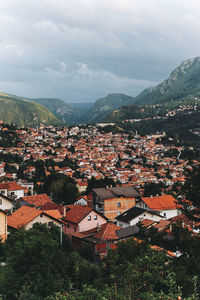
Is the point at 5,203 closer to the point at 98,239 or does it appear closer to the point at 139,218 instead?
the point at 98,239

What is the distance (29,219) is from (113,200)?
70.9 feet

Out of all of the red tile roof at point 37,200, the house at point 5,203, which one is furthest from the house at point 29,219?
the red tile roof at point 37,200

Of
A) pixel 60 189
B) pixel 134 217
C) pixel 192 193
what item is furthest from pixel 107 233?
pixel 60 189

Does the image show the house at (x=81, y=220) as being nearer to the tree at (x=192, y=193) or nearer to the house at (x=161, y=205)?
the house at (x=161, y=205)

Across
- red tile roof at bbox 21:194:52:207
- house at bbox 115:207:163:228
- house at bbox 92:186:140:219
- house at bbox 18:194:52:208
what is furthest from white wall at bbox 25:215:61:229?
house at bbox 92:186:140:219

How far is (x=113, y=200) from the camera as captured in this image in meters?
47.1

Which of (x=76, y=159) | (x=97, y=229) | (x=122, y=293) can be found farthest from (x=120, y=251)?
(x=76, y=159)

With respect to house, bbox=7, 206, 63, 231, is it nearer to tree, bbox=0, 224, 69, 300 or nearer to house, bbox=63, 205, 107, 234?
house, bbox=63, 205, 107, 234

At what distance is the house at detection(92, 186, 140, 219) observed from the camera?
4640cm

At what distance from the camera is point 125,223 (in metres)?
38.8

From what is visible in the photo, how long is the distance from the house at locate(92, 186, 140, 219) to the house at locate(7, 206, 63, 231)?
1801 cm

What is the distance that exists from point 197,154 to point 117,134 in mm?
67041

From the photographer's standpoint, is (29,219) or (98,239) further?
(98,239)

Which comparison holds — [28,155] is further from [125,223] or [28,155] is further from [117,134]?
[117,134]
